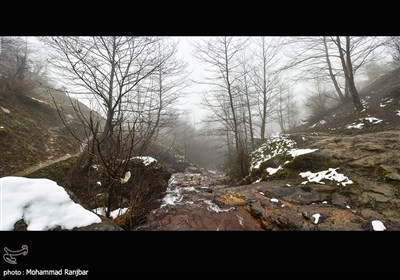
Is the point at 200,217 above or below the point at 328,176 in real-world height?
below

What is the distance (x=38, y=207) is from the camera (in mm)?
2479

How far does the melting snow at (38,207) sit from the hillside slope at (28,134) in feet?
12.2

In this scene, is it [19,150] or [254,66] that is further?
[254,66]

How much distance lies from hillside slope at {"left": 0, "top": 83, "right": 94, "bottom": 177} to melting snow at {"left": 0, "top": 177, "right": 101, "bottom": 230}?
3706 mm

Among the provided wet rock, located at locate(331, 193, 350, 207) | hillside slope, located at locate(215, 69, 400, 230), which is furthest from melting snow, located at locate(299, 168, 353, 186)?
wet rock, located at locate(331, 193, 350, 207)

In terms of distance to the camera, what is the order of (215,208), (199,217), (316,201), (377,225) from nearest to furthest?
(377,225)
(199,217)
(316,201)
(215,208)

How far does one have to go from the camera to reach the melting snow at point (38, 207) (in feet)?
7.59

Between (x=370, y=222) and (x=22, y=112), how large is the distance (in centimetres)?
1495

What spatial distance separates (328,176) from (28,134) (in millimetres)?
11881

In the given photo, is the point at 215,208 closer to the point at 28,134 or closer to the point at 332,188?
the point at 332,188
